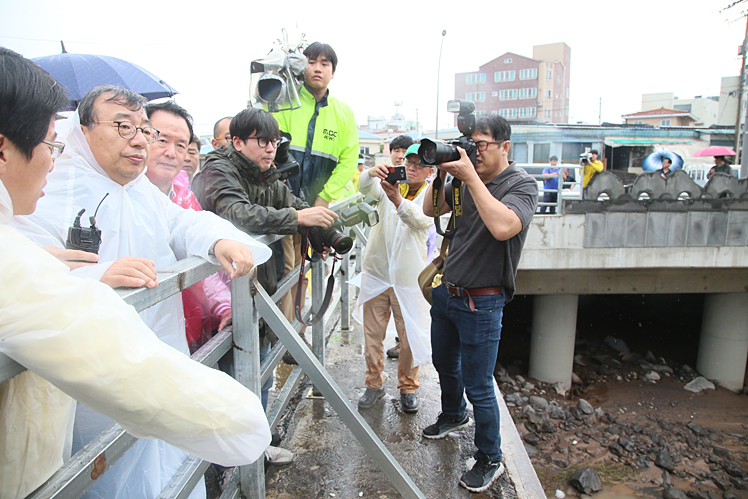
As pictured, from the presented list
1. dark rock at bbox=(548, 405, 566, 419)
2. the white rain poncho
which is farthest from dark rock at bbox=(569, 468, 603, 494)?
the white rain poncho

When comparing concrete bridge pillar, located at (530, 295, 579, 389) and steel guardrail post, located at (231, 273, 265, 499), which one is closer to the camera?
steel guardrail post, located at (231, 273, 265, 499)

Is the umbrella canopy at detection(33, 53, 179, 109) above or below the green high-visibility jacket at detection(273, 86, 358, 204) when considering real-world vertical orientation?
above

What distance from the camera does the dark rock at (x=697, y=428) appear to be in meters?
7.14

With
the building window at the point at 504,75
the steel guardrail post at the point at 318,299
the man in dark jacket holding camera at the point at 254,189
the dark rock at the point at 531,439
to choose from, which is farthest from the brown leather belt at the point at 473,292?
the building window at the point at 504,75

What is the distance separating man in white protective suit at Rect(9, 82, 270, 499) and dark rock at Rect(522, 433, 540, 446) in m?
6.13

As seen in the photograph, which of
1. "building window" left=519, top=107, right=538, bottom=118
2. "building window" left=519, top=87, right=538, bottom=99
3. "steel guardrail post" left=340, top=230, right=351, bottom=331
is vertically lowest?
"steel guardrail post" left=340, top=230, right=351, bottom=331

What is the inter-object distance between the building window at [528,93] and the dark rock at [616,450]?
47.3 m

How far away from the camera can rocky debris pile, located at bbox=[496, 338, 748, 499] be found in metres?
5.94

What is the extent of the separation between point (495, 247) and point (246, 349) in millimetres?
1229

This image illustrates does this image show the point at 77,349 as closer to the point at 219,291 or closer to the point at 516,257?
the point at 219,291

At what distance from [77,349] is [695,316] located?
13.5 meters

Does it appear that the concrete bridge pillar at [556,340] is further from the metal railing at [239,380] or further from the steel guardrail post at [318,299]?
the metal railing at [239,380]

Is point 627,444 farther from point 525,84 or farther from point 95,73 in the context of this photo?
point 525,84

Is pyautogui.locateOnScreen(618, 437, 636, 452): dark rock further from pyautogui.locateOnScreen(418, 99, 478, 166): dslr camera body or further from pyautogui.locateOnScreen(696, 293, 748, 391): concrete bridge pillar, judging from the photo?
pyautogui.locateOnScreen(418, 99, 478, 166): dslr camera body
